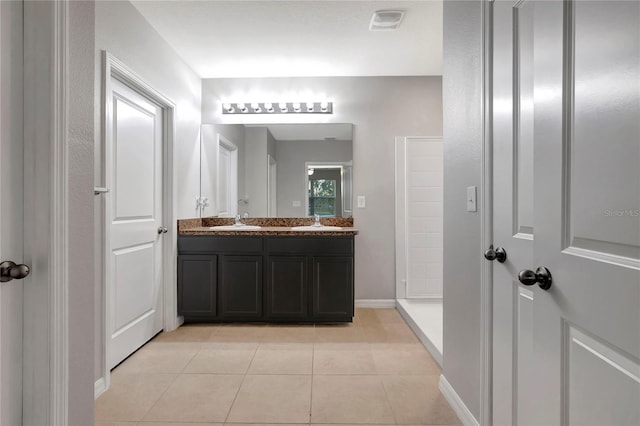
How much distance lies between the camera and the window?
3611mm

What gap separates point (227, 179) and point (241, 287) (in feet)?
3.87

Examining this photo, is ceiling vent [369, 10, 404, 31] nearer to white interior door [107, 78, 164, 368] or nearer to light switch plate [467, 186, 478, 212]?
light switch plate [467, 186, 478, 212]

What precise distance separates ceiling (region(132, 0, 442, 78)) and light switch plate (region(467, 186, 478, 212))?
1.50m

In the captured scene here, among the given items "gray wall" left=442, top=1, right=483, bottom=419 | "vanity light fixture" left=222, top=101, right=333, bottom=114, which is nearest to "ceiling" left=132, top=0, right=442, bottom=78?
"vanity light fixture" left=222, top=101, right=333, bottom=114

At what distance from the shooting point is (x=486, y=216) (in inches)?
54.3

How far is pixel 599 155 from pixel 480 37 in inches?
35.7

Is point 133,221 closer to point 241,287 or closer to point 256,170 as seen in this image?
point 241,287

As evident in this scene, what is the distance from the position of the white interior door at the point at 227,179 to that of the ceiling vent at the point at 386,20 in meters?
1.82

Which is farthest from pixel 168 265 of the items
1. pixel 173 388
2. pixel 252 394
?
pixel 252 394

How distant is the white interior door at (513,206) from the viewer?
3.65ft

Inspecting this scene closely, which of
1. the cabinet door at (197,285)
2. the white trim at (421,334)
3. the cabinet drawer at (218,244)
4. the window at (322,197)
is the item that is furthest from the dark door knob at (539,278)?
the window at (322,197)

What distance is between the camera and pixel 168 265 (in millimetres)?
2916

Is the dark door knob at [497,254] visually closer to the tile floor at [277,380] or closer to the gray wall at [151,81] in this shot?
the tile floor at [277,380]

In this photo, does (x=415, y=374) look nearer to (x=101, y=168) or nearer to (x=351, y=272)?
(x=351, y=272)
